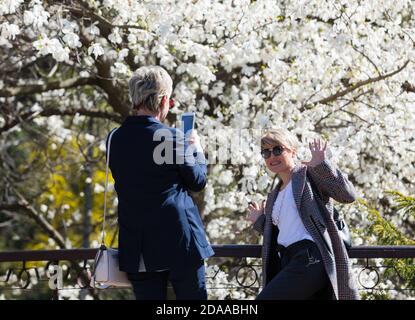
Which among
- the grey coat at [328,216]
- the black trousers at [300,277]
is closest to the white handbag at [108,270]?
the black trousers at [300,277]

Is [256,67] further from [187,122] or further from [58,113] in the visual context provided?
[187,122]

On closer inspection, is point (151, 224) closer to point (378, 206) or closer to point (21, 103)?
point (378, 206)

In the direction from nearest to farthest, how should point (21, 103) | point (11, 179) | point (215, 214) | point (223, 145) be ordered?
point (223, 145) < point (215, 214) < point (21, 103) < point (11, 179)

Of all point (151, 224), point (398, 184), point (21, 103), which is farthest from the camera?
point (21, 103)

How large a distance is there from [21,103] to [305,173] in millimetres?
8084

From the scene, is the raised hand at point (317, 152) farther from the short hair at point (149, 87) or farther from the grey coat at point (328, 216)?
the short hair at point (149, 87)

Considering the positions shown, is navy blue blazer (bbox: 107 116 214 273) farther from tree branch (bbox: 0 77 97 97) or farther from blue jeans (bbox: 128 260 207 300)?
tree branch (bbox: 0 77 97 97)

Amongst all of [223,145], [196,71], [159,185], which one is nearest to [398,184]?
[223,145]

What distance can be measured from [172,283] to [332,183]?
0.97 meters

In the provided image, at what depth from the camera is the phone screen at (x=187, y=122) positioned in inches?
182
